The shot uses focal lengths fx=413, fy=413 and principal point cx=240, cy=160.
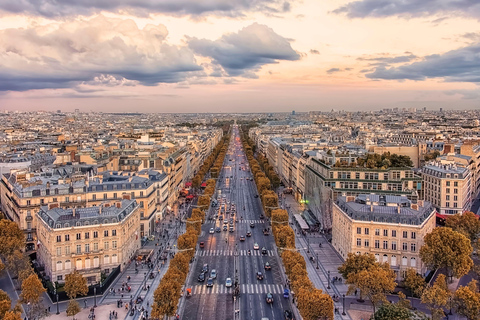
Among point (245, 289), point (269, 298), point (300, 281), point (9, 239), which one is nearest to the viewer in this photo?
point (300, 281)

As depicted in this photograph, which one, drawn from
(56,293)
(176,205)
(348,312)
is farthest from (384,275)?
(176,205)

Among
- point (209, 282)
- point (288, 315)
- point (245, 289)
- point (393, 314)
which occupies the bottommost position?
point (245, 289)

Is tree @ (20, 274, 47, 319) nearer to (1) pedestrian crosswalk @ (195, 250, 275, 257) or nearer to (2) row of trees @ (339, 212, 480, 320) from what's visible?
(1) pedestrian crosswalk @ (195, 250, 275, 257)

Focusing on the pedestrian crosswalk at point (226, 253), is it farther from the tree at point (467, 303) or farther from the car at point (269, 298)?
the tree at point (467, 303)

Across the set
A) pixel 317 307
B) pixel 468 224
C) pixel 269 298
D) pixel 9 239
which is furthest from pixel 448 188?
pixel 9 239

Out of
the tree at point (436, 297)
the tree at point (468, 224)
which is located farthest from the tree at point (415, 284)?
the tree at point (468, 224)

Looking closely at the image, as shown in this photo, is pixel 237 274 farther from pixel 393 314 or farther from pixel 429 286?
pixel 393 314

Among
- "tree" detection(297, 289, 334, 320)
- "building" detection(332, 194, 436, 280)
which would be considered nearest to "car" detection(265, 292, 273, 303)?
"tree" detection(297, 289, 334, 320)
